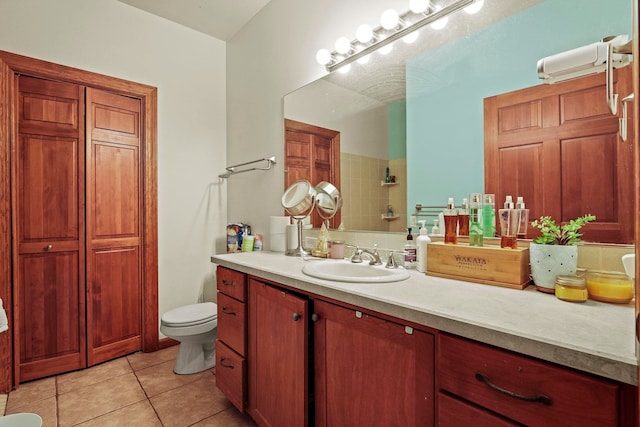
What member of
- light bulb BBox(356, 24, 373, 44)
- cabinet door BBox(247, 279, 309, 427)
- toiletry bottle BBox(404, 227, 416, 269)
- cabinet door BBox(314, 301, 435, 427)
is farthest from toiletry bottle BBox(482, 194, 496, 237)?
light bulb BBox(356, 24, 373, 44)

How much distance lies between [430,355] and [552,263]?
0.50 m

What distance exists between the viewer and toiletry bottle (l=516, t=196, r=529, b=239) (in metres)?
1.11

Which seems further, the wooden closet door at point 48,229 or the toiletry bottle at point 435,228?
the wooden closet door at point 48,229

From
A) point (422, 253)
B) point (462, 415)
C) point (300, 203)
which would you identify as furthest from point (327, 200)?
point (462, 415)

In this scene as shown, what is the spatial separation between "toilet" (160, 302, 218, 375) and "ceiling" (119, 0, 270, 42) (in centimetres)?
228

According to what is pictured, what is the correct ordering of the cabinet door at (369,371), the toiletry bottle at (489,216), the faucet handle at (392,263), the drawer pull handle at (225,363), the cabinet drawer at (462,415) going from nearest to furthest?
the cabinet drawer at (462,415) < the cabinet door at (369,371) < the toiletry bottle at (489,216) < the faucet handle at (392,263) < the drawer pull handle at (225,363)

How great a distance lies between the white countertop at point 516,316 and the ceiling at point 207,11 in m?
2.27

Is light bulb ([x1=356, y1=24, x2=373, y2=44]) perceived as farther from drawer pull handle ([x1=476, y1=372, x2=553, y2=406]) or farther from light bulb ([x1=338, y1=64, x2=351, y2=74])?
drawer pull handle ([x1=476, y1=372, x2=553, y2=406])

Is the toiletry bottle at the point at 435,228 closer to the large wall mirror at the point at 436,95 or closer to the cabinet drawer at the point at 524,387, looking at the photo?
the large wall mirror at the point at 436,95

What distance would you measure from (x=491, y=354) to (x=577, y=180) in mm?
720

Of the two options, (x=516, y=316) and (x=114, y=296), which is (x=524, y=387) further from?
(x=114, y=296)

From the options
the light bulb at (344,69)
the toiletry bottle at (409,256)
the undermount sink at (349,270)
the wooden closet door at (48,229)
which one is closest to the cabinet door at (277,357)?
the undermount sink at (349,270)

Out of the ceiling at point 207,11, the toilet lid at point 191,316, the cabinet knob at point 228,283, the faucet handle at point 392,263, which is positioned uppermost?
the ceiling at point 207,11

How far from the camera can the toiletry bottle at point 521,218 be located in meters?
1.11
